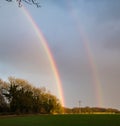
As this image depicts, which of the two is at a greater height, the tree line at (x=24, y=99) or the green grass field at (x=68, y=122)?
the tree line at (x=24, y=99)

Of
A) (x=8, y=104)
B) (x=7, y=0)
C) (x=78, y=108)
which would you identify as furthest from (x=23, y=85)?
(x=7, y=0)

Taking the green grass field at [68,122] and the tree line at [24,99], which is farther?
the tree line at [24,99]

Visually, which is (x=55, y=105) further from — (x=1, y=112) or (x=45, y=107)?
(x=1, y=112)

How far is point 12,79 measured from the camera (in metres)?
120

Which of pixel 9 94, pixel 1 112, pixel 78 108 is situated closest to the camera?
pixel 1 112

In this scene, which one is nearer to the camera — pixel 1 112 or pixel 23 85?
pixel 1 112

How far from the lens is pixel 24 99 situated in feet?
362

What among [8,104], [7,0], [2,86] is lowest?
[7,0]

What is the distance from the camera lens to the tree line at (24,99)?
108375mm

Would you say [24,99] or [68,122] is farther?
[24,99]

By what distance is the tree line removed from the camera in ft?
356

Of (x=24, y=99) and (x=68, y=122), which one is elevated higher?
(x=24, y=99)

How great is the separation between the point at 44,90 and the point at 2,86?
15.4 meters

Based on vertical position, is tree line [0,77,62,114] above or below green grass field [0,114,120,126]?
above
